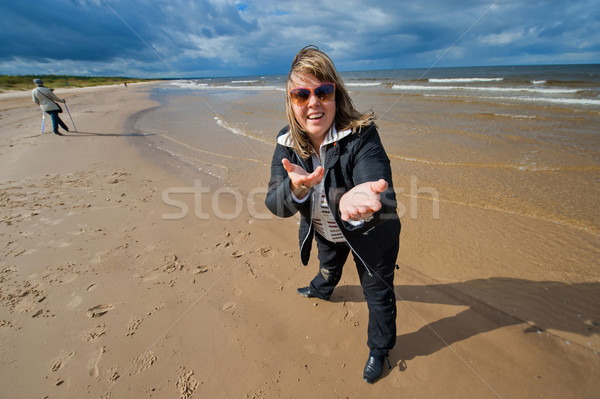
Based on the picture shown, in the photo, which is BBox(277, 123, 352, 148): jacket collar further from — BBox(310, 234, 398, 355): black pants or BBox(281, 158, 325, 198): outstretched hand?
BBox(310, 234, 398, 355): black pants

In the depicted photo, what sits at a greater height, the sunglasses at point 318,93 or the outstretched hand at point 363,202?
the sunglasses at point 318,93

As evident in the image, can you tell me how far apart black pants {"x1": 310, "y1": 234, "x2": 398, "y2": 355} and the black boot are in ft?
0.19

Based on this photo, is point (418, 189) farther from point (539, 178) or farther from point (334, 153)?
point (334, 153)

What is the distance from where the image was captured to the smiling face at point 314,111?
5.64ft

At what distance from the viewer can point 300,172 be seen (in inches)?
61.6

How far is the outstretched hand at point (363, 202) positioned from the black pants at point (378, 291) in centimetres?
63

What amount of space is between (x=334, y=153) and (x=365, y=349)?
180cm

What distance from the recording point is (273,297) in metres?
2.92

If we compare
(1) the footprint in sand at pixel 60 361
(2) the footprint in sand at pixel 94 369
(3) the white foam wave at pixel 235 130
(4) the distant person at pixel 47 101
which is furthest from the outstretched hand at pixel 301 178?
(4) the distant person at pixel 47 101

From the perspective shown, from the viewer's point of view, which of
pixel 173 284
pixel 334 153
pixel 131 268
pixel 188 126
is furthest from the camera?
pixel 188 126

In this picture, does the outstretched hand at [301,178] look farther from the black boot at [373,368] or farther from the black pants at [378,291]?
the black boot at [373,368]

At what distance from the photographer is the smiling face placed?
172 cm

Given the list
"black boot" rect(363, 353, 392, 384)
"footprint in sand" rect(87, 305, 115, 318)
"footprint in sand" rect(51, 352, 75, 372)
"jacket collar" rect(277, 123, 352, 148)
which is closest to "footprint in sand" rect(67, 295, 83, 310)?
"footprint in sand" rect(87, 305, 115, 318)

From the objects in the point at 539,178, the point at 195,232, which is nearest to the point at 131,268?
the point at 195,232
